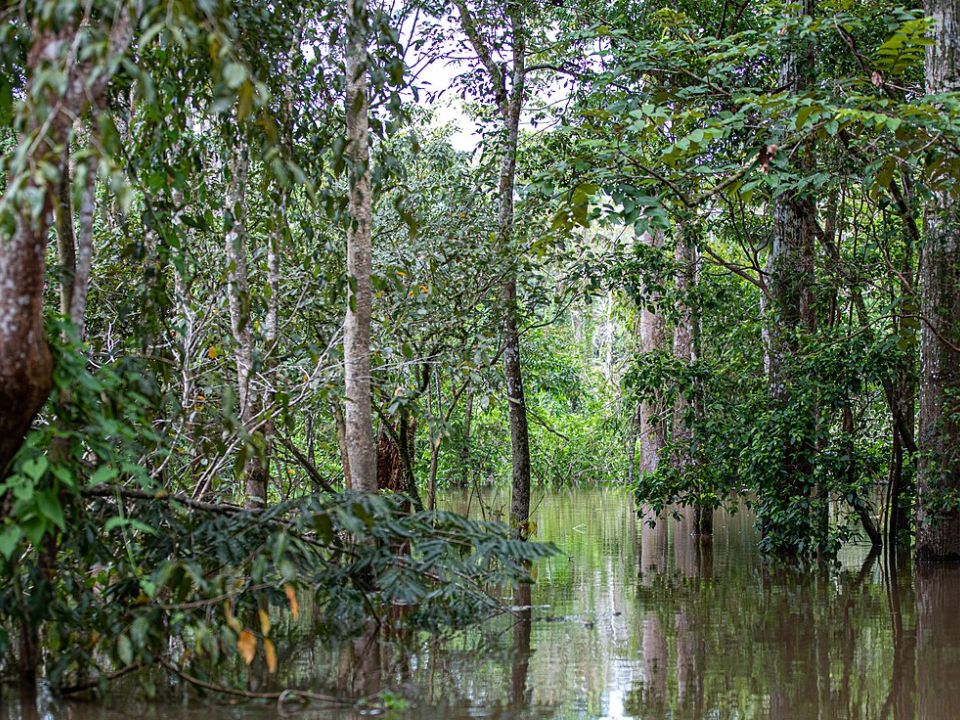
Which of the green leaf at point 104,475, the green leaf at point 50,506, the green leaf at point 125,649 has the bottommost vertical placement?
the green leaf at point 125,649

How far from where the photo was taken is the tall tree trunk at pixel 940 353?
1009cm

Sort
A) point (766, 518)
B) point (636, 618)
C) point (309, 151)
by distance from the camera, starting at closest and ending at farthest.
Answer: point (309, 151), point (636, 618), point (766, 518)

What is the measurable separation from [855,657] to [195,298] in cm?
593

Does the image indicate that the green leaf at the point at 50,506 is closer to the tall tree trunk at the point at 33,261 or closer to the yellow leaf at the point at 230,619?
the tall tree trunk at the point at 33,261

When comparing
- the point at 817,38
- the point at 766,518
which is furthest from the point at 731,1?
the point at 766,518

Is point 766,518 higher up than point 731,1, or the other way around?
point 731,1

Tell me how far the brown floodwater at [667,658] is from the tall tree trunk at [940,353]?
21.6 inches

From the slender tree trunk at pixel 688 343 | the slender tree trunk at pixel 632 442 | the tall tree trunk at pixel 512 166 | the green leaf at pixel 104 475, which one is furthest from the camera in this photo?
the slender tree trunk at pixel 632 442

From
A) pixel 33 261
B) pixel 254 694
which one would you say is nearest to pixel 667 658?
pixel 254 694

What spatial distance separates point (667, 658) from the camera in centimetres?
671

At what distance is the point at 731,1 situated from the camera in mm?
12242

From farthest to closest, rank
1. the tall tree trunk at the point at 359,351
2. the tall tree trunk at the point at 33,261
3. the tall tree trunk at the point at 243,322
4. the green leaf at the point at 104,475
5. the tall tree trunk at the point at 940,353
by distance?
the tall tree trunk at the point at 940,353 < the tall tree trunk at the point at 359,351 < the tall tree trunk at the point at 243,322 < the green leaf at the point at 104,475 < the tall tree trunk at the point at 33,261

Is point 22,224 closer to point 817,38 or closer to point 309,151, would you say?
point 309,151

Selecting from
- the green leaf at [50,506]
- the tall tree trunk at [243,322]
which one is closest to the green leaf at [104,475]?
the green leaf at [50,506]
